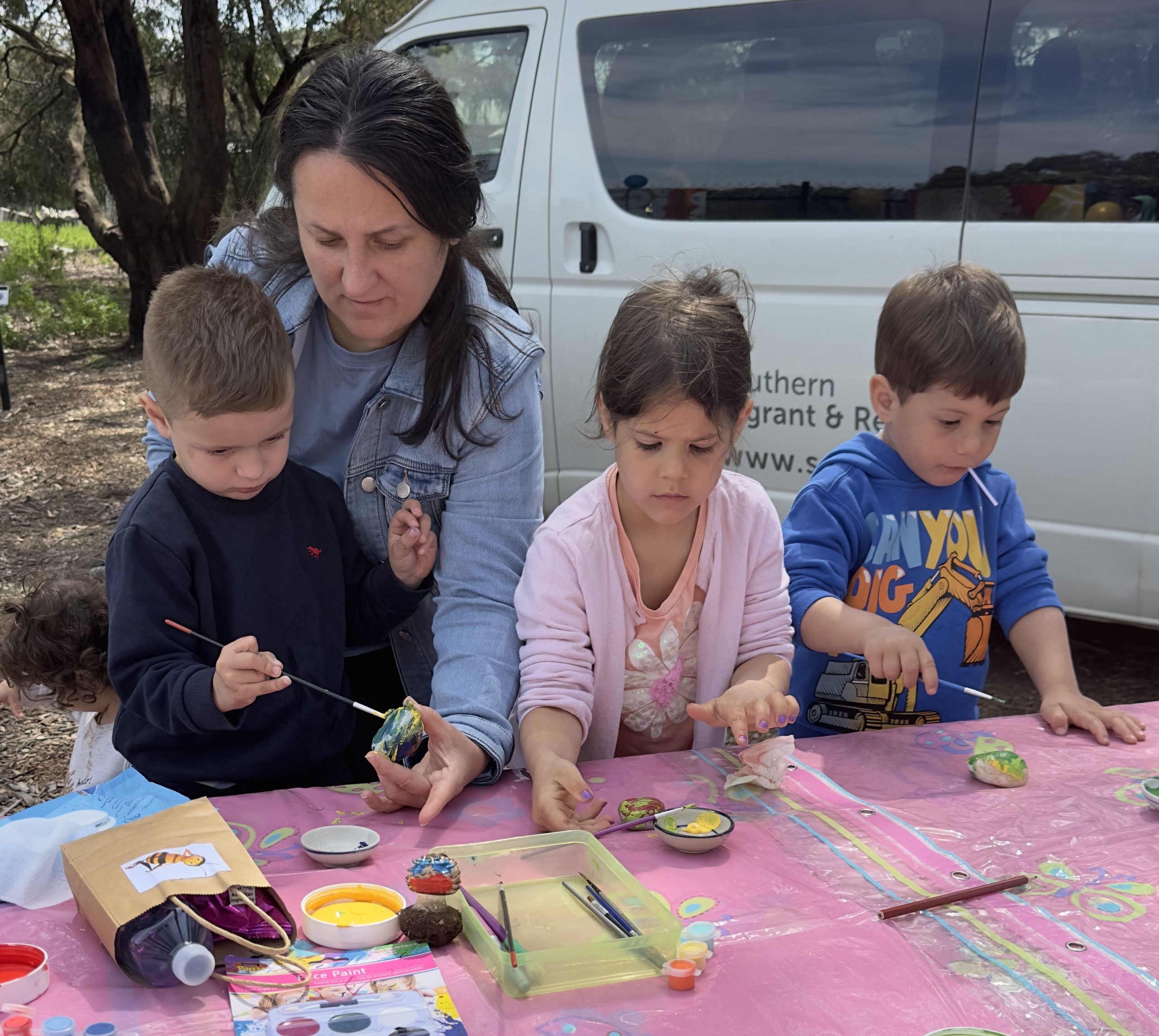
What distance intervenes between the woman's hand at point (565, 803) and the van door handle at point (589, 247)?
2.44 metres

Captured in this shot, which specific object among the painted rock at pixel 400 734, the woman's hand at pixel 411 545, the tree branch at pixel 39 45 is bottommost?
the painted rock at pixel 400 734

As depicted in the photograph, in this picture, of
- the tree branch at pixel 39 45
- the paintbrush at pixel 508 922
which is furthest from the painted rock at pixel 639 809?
the tree branch at pixel 39 45

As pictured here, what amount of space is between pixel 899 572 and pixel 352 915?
1.18 m

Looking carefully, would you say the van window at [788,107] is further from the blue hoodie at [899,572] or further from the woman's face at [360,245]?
the woman's face at [360,245]

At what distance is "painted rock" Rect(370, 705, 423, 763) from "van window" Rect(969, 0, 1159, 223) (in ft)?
7.38

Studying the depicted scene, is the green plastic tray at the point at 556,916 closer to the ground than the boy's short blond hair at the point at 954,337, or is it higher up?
closer to the ground

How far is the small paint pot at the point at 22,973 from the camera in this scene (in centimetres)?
104

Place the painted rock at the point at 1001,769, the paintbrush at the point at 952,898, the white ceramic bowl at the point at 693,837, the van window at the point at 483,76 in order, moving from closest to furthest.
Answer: the paintbrush at the point at 952,898
the white ceramic bowl at the point at 693,837
the painted rock at the point at 1001,769
the van window at the point at 483,76

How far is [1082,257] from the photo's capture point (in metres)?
2.96

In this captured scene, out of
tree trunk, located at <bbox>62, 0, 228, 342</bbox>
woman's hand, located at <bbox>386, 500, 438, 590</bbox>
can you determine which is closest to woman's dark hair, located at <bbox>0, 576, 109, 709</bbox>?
woman's hand, located at <bbox>386, 500, 438, 590</bbox>

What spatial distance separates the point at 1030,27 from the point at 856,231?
2.07ft

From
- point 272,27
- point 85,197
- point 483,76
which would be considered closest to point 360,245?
point 483,76

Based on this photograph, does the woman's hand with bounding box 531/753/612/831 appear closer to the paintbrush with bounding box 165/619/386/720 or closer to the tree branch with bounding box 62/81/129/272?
the paintbrush with bounding box 165/619/386/720

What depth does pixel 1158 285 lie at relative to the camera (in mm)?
2869
